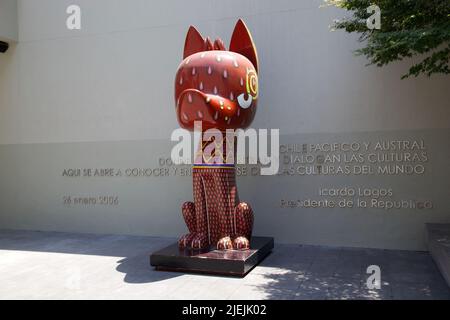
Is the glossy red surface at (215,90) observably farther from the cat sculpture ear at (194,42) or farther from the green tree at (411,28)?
the green tree at (411,28)

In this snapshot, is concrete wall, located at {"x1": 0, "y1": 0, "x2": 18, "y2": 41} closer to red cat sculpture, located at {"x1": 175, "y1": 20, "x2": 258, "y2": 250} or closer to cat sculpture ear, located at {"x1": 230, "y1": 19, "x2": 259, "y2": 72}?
red cat sculpture, located at {"x1": 175, "y1": 20, "x2": 258, "y2": 250}

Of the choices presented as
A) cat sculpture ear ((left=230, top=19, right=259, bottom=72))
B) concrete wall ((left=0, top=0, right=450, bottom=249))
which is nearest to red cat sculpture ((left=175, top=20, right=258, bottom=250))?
cat sculpture ear ((left=230, top=19, right=259, bottom=72))

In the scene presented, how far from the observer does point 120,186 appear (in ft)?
23.4

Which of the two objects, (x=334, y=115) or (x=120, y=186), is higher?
(x=334, y=115)

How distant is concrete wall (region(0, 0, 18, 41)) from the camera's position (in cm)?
764

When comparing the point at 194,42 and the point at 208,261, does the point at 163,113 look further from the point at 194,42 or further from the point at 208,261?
the point at 208,261

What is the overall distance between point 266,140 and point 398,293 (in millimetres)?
3046

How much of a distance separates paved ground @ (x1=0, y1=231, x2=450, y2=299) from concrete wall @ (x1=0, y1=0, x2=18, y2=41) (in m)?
4.03

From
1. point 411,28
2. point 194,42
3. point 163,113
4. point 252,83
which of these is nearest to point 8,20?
point 163,113

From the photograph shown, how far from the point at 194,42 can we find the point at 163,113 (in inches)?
76.0

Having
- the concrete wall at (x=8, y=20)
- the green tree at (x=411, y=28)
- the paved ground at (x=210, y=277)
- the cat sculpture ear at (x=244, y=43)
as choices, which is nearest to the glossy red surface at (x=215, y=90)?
the cat sculpture ear at (x=244, y=43)
